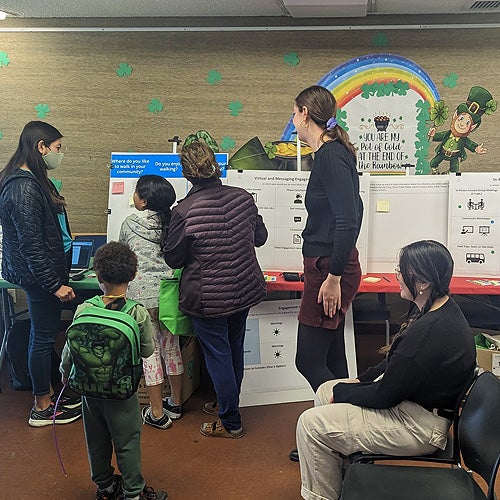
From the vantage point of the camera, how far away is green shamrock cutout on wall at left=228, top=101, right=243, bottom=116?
161 inches

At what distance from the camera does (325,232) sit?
2.25m

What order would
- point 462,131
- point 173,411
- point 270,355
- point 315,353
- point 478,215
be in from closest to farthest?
point 315,353
point 173,411
point 270,355
point 478,215
point 462,131

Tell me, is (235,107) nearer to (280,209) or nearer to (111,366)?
(280,209)

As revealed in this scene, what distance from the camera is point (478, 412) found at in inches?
63.7

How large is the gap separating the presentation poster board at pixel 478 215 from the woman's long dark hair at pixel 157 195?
1658mm

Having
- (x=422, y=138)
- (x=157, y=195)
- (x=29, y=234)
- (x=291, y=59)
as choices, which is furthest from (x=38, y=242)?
(x=422, y=138)

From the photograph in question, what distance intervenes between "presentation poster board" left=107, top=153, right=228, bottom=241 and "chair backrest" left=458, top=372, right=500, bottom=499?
7.67 ft

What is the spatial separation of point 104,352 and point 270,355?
140 cm

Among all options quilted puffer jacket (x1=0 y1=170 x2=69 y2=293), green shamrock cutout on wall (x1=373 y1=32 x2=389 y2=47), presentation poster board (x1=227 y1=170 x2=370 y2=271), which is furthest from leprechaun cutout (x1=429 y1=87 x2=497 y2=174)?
quilted puffer jacket (x1=0 y1=170 x2=69 y2=293)

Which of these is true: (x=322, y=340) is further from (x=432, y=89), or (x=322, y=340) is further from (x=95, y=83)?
(x=95, y=83)

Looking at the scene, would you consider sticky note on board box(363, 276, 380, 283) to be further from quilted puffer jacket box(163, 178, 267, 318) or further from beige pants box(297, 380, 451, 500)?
beige pants box(297, 380, 451, 500)

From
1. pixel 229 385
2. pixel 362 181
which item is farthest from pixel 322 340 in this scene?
pixel 362 181

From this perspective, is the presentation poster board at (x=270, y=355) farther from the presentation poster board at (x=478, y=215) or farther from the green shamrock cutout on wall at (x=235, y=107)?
the green shamrock cutout on wall at (x=235, y=107)

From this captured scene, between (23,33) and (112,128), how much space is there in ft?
3.09
